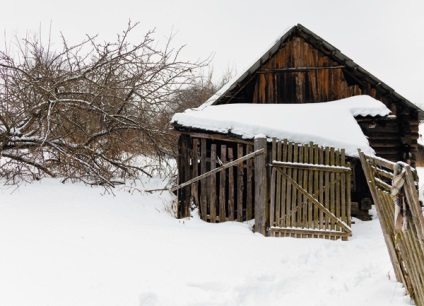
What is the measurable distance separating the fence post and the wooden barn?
18mm

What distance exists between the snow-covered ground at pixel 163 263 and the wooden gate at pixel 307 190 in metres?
0.46

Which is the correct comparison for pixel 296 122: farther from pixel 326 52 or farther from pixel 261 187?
pixel 326 52

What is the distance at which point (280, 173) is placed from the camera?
610 centimetres

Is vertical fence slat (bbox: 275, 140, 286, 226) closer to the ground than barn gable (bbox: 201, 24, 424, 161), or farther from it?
closer to the ground

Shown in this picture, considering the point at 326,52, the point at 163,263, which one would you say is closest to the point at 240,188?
the point at 163,263

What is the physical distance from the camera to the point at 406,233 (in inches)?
123

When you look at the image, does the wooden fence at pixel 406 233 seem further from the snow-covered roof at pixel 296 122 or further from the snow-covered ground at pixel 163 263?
the snow-covered roof at pixel 296 122

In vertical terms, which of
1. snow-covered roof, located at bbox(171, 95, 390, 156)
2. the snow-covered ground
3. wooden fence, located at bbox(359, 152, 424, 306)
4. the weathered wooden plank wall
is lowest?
the snow-covered ground

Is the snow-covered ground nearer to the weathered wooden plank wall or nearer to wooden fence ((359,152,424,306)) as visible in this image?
wooden fence ((359,152,424,306))

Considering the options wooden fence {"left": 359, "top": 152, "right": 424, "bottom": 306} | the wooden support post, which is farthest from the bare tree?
wooden fence {"left": 359, "top": 152, "right": 424, "bottom": 306}

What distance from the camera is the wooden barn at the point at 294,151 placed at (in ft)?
20.0

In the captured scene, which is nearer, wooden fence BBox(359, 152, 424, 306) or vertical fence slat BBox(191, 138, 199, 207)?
wooden fence BBox(359, 152, 424, 306)

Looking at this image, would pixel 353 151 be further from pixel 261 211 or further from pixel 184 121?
pixel 184 121

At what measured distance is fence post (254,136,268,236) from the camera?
6008 mm
